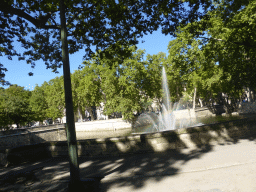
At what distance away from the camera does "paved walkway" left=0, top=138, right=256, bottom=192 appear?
4.04 meters

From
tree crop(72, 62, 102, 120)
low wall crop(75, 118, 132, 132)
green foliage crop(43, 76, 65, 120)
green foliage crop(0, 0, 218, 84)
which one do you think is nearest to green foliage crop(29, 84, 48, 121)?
green foliage crop(43, 76, 65, 120)

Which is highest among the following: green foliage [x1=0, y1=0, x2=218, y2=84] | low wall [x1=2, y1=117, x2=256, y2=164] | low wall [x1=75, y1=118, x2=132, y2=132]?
green foliage [x1=0, y1=0, x2=218, y2=84]

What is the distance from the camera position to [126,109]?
32375 mm

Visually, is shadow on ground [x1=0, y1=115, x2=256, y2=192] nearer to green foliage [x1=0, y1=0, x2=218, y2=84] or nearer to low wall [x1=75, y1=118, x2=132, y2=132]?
green foliage [x1=0, y1=0, x2=218, y2=84]

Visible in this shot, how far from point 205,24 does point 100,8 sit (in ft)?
14.1

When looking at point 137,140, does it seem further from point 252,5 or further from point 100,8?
point 252,5

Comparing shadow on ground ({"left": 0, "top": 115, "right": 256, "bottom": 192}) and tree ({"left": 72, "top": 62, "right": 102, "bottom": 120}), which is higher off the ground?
tree ({"left": 72, "top": 62, "right": 102, "bottom": 120})

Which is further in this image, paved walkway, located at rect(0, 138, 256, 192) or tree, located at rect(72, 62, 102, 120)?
tree, located at rect(72, 62, 102, 120)

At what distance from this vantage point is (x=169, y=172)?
4824 mm

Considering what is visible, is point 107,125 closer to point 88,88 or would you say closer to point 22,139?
→ point 88,88

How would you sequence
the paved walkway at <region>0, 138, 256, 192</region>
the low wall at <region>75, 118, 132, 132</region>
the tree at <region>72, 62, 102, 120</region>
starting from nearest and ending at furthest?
1. the paved walkway at <region>0, 138, 256, 192</region>
2. the low wall at <region>75, 118, 132, 132</region>
3. the tree at <region>72, 62, 102, 120</region>

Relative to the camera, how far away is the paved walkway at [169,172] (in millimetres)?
4043

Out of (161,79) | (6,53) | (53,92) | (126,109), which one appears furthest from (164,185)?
(53,92)

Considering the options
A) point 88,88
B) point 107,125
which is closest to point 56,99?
point 88,88
